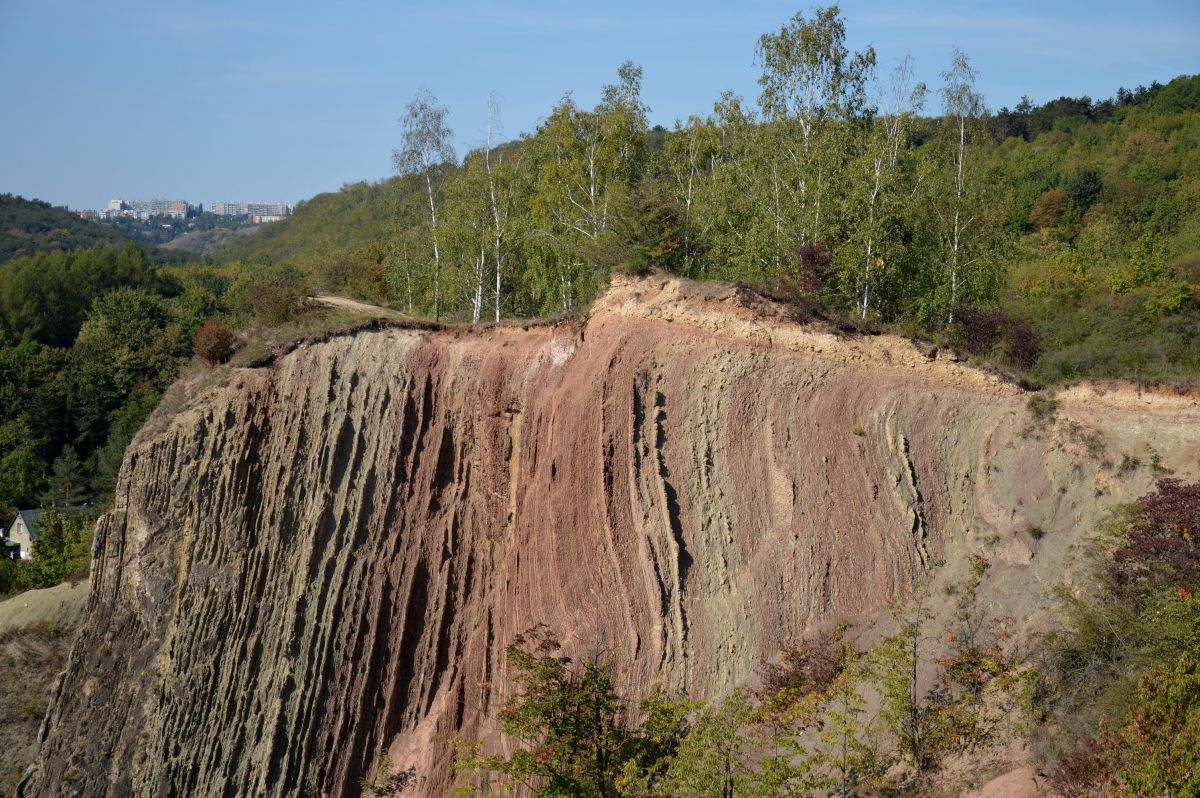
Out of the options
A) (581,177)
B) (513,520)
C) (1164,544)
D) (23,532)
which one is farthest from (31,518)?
(1164,544)

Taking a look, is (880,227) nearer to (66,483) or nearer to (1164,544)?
(1164,544)

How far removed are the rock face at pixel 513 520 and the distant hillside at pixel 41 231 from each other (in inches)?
5015

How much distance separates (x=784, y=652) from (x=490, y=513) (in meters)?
6.31

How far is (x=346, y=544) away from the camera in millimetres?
19547

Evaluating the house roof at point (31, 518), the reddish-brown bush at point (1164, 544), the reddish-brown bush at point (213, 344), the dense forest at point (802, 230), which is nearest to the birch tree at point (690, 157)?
the dense forest at point (802, 230)

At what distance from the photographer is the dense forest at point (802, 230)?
24.2 metres

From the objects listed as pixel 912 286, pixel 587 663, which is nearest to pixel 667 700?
pixel 587 663

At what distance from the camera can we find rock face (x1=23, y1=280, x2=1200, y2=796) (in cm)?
1762

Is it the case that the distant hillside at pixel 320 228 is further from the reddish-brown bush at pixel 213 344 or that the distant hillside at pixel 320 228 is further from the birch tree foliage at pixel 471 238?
the reddish-brown bush at pixel 213 344

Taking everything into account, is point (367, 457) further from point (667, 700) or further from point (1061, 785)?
point (1061, 785)

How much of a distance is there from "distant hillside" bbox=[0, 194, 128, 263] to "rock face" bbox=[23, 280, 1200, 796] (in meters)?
127

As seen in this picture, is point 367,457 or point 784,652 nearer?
A: point 784,652


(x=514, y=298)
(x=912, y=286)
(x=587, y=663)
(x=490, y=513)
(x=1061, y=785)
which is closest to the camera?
(x=1061, y=785)

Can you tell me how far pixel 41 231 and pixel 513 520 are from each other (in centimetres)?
15306
